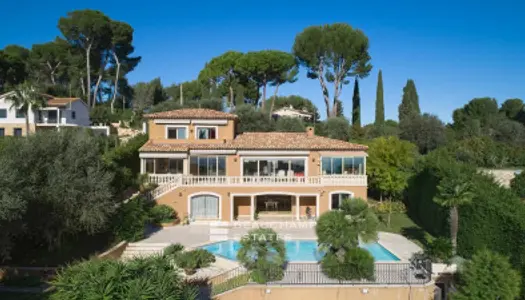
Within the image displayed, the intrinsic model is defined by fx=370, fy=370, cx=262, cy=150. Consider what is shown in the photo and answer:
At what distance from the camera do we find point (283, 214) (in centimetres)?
3023

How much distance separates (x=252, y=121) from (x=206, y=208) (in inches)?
876

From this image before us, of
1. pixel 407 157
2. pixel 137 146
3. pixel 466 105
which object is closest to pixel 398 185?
pixel 407 157

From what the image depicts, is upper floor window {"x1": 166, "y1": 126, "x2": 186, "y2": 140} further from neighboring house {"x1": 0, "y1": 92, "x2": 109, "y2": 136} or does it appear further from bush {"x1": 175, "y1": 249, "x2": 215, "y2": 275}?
neighboring house {"x1": 0, "y1": 92, "x2": 109, "y2": 136}

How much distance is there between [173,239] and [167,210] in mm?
4227

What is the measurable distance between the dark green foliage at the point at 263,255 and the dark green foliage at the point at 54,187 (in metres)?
7.77

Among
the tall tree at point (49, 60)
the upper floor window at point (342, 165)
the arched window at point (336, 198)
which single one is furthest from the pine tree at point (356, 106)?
the tall tree at point (49, 60)

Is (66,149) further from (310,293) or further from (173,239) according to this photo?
(310,293)

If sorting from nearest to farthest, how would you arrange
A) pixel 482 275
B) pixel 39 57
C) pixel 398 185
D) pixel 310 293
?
pixel 482 275 < pixel 310 293 < pixel 398 185 < pixel 39 57

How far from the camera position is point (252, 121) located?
4909 cm

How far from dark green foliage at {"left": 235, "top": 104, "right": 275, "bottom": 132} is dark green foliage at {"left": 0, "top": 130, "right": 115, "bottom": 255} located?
2960cm

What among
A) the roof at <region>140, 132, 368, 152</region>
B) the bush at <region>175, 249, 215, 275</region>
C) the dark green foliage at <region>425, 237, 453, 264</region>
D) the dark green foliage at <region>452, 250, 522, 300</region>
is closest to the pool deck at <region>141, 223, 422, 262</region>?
the dark green foliage at <region>425, 237, 453, 264</region>

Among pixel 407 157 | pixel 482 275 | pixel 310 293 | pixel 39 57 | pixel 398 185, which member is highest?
pixel 39 57

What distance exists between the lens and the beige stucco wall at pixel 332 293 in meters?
16.4

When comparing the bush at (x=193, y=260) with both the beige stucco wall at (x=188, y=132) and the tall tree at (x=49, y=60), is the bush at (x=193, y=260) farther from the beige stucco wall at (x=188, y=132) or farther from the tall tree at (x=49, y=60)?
the tall tree at (x=49, y=60)
